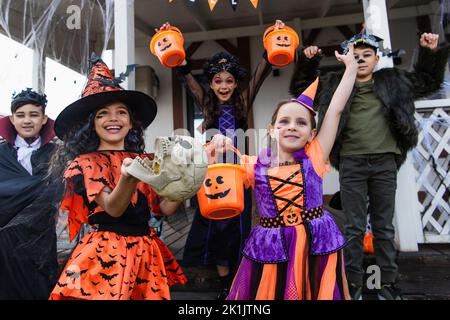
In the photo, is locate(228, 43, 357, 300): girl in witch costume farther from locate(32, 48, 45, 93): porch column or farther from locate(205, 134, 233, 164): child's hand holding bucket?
locate(32, 48, 45, 93): porch column

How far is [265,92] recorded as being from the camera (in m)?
5.57

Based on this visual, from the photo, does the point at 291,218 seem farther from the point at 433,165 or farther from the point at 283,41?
the point at 433,165

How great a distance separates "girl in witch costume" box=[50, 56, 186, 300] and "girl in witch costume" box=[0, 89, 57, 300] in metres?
0.39

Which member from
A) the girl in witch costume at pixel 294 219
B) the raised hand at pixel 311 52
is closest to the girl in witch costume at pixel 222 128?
the raised hand at pixel 311 52

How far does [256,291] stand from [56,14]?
8.89 feet

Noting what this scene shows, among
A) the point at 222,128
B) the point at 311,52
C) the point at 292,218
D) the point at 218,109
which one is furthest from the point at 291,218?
the point at 311,52

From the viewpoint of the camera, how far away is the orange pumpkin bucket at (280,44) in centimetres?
225

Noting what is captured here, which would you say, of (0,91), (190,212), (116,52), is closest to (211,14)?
(116,52)

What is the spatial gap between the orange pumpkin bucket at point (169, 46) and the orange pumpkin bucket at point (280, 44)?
0.65 m

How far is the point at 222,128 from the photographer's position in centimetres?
224

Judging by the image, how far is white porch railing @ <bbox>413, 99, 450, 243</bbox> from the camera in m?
2.71

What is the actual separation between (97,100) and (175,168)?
748 mm

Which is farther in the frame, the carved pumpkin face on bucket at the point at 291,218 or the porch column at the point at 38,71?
the porch column at the point at 38,71

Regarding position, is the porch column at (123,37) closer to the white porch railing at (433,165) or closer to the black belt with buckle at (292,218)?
the black belt with buckle at (292,218)
